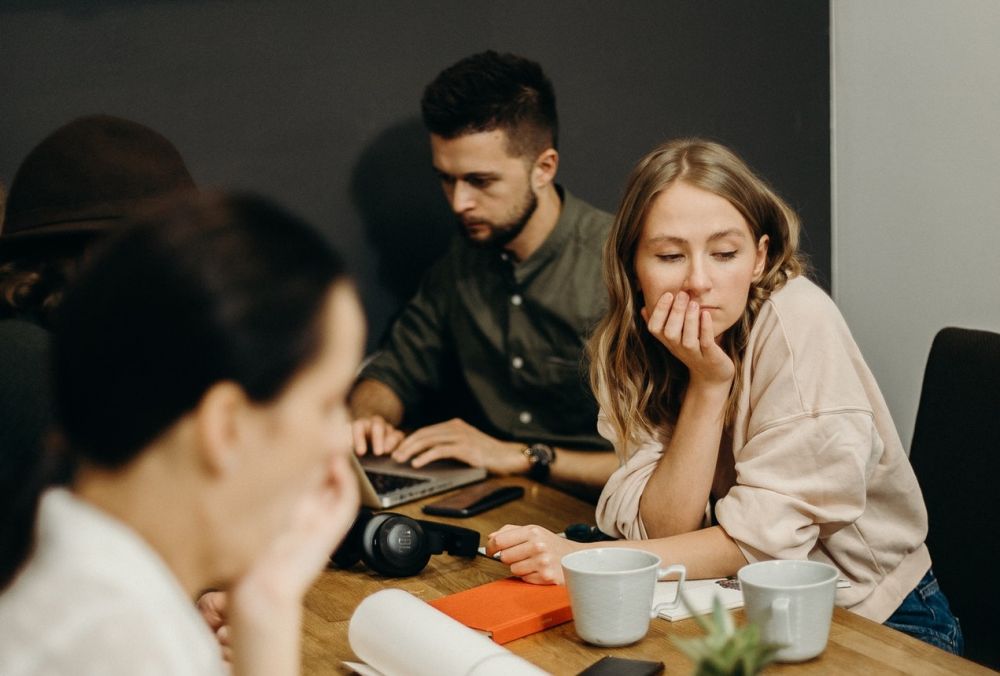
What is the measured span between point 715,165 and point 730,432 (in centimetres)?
39

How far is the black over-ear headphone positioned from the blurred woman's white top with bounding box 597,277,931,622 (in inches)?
9.2

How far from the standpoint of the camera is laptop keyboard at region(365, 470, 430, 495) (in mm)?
1902

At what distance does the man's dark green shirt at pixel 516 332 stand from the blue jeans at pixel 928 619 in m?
1.00

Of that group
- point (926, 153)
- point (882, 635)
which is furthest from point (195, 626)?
point (926, 153)

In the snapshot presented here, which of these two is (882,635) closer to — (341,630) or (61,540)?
(341,630)

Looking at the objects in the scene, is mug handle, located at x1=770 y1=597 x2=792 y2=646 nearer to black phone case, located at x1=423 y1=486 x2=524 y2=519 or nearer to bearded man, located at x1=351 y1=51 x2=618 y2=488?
black phone case, located at x1=423 y1=486 x2=524 y2=519

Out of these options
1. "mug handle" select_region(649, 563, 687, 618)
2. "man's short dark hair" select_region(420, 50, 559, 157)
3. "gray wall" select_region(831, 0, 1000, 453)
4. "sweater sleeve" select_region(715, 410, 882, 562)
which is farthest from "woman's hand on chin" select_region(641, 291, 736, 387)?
"gray wall" select_region(831, 0, 1000, 453)

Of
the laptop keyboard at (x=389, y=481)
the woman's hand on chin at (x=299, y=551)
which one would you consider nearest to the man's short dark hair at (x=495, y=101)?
the laptop keyboard at (x=389, y=481)

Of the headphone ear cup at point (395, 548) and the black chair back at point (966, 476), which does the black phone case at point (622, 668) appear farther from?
the black chair back at point (966, 476)

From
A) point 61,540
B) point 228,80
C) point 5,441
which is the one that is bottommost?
point 5,441

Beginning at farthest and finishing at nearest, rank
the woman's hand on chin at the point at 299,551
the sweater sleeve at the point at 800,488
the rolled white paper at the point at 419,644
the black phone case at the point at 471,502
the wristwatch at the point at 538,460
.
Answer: the wristwatch at the point at 538,460 < the black phone case at the point at 471,502 < the sweater sleeve at the point at 800,488 < the rolled white paper at the point at 419,644 < the woman's hand on chin at the point at 299,551

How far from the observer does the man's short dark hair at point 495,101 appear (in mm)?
2379

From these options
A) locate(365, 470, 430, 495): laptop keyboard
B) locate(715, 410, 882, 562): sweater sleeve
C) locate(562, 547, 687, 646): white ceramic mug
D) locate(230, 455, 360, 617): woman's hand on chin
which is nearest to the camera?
locate(230, 455, 360, 617): woman's hand on chin

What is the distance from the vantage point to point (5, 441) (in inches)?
45.3
